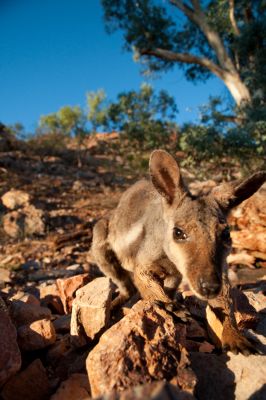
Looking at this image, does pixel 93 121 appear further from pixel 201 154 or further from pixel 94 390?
pixel 94 390

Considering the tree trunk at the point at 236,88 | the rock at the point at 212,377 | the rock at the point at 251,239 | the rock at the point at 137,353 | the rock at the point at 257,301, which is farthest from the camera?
the tree trunk at the point at 236,88

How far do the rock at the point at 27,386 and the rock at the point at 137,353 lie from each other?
1.54 ft

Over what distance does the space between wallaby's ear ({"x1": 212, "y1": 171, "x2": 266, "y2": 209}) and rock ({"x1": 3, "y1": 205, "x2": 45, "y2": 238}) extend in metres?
7.14

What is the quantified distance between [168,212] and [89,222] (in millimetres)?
7493

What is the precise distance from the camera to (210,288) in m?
2.57

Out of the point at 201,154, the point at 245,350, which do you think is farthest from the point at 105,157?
the point at 245,350

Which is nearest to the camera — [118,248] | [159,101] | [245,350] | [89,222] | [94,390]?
[94,390]

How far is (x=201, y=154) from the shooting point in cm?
1215

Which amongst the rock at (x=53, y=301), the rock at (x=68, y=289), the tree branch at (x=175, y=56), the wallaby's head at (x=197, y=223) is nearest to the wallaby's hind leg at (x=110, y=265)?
the rock at (x=68, y=289)

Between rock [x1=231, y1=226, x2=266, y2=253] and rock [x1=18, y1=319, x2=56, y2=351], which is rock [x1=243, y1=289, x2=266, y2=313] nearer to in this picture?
rock [x1=18, y1=319, x2=56, y2=351]

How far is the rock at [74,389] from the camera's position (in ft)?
7.49

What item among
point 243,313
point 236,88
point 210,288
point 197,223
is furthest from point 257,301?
point 236,88

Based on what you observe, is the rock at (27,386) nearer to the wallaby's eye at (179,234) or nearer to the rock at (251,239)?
the wallaby's eye at (179,234)

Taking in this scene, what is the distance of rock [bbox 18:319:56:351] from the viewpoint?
2.75m
